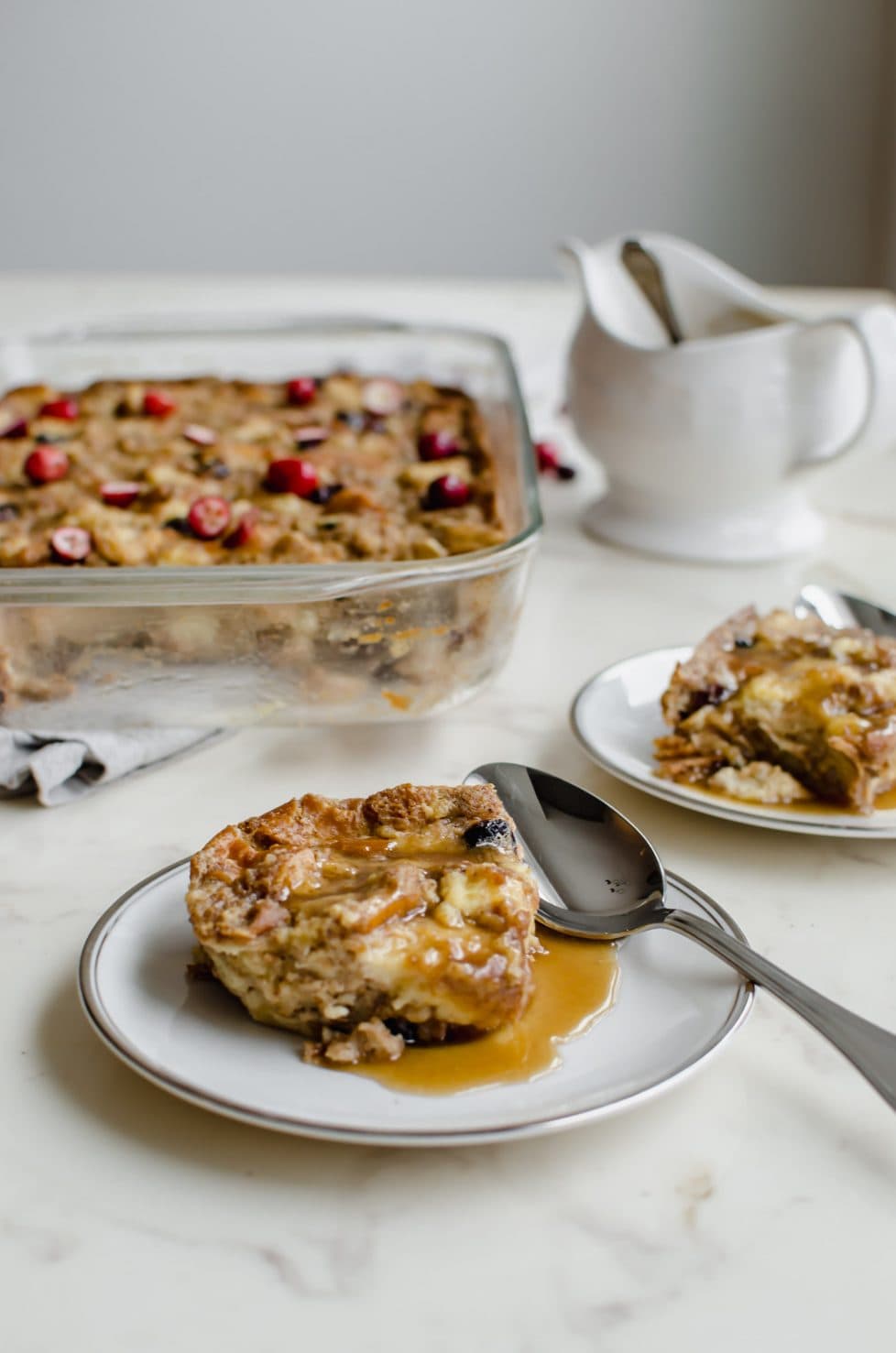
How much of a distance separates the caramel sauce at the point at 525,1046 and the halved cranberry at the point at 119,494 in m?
0.88

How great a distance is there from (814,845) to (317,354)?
1.29 meters

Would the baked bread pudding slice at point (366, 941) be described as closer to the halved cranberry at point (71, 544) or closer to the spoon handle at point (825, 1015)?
the spoon handle at point (825, 1015)

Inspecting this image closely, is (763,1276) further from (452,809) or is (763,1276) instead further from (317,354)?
(317,354)

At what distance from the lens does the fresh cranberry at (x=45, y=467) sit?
1.63 meters

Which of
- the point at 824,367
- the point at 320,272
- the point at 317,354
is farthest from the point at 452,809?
the point at 320,272

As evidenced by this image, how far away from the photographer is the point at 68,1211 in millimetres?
726

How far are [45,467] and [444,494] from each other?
472 mm

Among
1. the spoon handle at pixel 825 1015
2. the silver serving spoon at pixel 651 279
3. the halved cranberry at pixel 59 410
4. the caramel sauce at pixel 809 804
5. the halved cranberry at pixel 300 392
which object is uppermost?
the silver serving spoon at pixel 651 279

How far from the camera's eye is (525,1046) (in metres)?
0.78

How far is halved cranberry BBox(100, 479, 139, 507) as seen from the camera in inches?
60.9

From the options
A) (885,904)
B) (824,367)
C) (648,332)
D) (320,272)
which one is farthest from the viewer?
(320,272)

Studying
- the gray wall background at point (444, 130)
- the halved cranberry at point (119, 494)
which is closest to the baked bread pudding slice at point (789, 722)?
the halved cranberry at point (119, 494)

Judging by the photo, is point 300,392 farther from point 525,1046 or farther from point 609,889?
point 525,1046

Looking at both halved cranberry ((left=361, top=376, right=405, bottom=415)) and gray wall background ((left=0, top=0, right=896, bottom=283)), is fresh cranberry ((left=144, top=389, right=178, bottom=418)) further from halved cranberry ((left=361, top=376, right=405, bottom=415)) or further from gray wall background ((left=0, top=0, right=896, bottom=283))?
gray wall background ((left=0, top=0, right=896, bottom=283))
